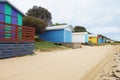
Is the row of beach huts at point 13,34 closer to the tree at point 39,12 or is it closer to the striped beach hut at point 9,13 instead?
the striped beach hut at point 9,13

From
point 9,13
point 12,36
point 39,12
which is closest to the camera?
point 12,36

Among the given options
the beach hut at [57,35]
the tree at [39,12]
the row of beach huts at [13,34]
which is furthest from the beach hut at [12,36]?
the tree at [39,12]

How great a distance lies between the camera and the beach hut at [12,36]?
13.0 metres

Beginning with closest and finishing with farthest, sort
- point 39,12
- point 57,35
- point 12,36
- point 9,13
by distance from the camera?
point 12,36
point 9,13
point 57,35
point 39,12

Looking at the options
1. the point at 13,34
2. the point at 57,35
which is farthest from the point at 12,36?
the point at 57,35

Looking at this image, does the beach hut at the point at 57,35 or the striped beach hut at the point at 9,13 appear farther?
→ the beach hut at the point at 57,35

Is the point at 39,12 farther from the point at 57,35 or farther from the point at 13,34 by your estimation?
the point at 13,34

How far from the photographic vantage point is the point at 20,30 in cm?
1505

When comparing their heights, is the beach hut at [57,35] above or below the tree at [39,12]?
below

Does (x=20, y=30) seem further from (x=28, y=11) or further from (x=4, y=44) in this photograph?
(x=28, y=11)

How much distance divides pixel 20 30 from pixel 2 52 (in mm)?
3016

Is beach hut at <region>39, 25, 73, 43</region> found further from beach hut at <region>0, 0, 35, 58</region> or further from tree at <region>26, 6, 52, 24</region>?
tree at <region>26, 6, 52, 24</region>

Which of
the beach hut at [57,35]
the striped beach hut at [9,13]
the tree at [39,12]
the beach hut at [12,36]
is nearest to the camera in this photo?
the beach hut at [12,36]

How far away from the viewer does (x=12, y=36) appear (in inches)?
595
